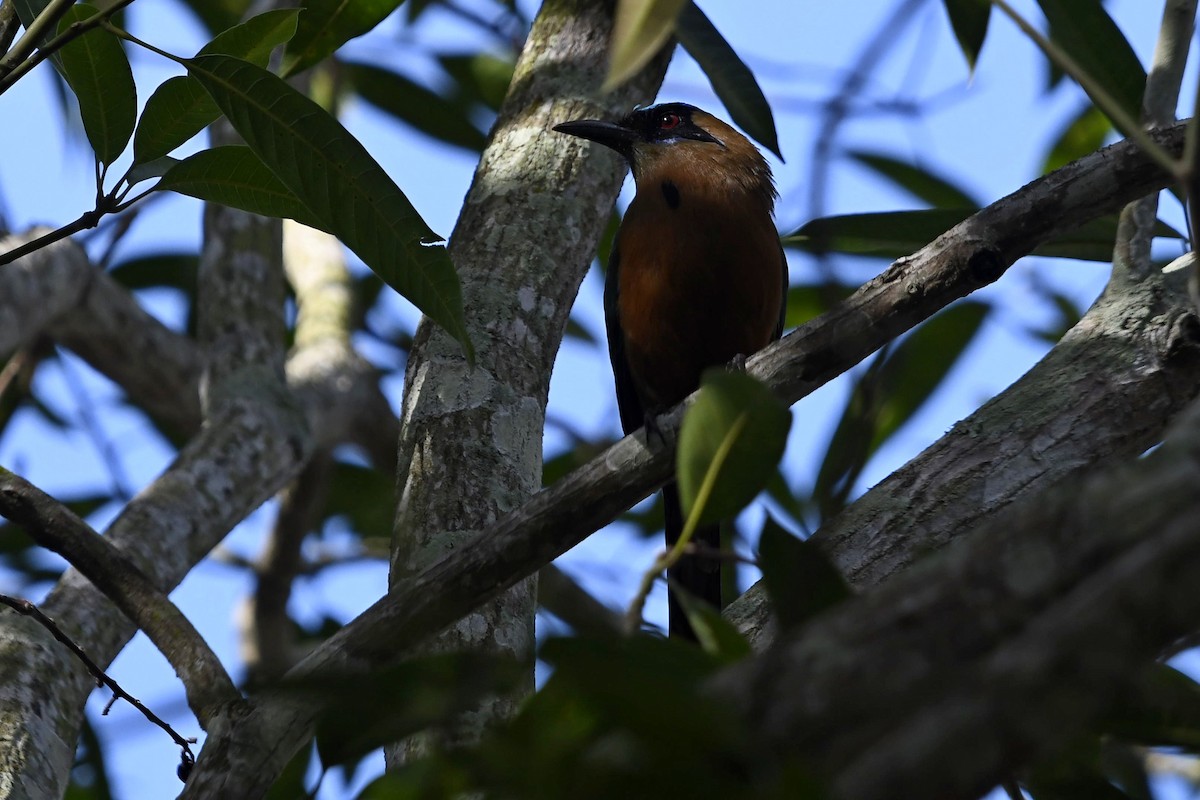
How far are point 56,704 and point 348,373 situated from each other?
267 cm

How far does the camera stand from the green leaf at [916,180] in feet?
18.0

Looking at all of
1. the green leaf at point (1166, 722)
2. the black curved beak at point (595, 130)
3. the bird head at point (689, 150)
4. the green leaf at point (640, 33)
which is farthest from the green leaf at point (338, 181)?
the bird head at point (689, 150)

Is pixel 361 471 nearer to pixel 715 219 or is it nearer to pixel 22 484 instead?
pixel 715 219

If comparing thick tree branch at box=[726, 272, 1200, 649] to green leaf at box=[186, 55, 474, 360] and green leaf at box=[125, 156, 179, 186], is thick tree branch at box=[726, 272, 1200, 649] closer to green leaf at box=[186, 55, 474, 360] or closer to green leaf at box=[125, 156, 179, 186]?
green leaf at box=[186, 55, 474, 360]

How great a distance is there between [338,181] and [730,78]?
154cm

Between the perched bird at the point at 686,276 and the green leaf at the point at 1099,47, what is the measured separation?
1.07 m

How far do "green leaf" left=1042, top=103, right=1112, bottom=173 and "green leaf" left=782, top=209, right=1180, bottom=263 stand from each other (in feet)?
6.55

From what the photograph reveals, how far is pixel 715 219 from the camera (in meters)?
3.90

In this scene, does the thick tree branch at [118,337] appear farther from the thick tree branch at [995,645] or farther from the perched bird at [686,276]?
the thick tree branch at [995,645]

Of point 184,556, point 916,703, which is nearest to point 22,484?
point 184,556

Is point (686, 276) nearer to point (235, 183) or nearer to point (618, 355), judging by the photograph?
point (618, 355)

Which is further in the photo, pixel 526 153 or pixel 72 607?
pixel 526 153

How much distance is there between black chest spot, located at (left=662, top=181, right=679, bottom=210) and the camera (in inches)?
158

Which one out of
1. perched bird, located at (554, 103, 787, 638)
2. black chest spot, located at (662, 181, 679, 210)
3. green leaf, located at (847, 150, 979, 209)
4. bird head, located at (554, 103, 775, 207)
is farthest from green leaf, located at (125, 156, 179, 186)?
green leaf, located at (847, 150, 979, 209)
